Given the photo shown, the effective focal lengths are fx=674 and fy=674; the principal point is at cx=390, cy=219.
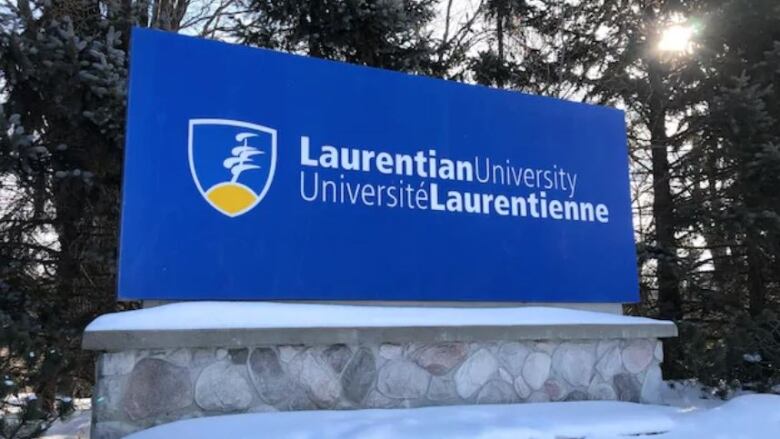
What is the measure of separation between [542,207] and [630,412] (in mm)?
1917

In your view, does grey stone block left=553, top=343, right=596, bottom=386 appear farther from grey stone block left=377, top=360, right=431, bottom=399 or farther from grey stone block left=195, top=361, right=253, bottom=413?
grey stone block left=195, top=361, right=253, bottom=413

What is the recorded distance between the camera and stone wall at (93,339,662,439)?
13.6 feet

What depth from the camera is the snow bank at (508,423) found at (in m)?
3.96

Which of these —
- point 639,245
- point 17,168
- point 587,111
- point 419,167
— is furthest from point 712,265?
point 17,168

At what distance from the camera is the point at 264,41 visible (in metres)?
9.75

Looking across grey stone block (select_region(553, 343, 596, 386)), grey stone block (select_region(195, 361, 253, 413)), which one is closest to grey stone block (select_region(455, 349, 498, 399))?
grey stone block (select_region(553, 343, 596, 386))

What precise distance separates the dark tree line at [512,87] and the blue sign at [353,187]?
1508 millimetres

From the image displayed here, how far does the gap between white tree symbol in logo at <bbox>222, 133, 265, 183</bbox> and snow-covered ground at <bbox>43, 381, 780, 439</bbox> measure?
1.73m

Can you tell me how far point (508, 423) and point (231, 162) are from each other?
263 centimetres

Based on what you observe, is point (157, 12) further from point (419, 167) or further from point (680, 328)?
point (680, 328)

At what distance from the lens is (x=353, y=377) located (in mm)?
4621

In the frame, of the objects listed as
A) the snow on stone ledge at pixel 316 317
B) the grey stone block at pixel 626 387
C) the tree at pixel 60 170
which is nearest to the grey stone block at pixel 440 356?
the snow on stone ledge at pixel 316 317

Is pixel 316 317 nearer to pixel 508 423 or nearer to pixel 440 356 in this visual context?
pixel 440 356

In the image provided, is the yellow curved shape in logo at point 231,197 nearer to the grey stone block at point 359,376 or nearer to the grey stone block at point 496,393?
the grey stone block at point 359,376
